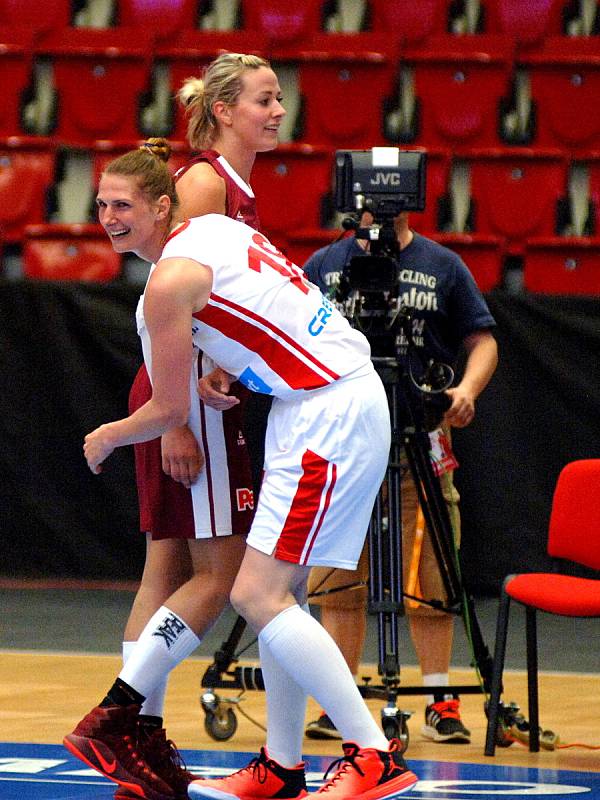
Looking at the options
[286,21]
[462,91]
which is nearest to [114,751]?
[462,91]

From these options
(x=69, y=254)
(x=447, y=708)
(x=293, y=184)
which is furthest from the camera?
(x=293, y=184)

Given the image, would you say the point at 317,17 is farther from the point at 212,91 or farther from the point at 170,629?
the point at 170,629

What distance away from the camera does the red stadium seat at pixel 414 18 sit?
965 cm

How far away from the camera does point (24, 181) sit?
9258 mm

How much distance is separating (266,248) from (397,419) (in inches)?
46.4

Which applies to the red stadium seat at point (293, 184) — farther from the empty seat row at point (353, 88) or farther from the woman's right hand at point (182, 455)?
→ the woman's right hand at point (182, 455)

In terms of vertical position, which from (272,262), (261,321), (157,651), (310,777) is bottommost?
(310,777)

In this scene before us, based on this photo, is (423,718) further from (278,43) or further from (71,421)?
(278,43)

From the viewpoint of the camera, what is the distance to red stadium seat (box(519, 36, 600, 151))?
9.12 metres

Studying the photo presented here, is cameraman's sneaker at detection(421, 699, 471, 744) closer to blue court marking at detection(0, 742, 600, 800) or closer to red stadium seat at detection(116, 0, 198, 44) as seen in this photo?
blue court marking at detection(0, 742, 600, 800)

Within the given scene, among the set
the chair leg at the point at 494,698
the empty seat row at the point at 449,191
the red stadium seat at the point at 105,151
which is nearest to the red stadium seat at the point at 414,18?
the empty seat row at the point at 449,191

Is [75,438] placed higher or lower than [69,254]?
lower

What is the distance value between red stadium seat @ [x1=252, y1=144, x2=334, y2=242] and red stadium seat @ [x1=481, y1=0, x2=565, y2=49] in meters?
1.40

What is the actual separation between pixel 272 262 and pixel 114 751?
1134mm
